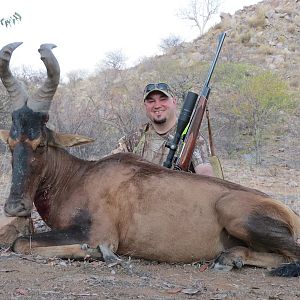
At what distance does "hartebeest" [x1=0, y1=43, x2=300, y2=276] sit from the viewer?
17.3 feet

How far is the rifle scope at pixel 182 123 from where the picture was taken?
6.70m

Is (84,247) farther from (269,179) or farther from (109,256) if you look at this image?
(269,179)

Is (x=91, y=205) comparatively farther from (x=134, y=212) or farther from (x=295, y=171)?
(x=295, y=171)

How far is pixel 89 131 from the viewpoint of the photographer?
623 inches

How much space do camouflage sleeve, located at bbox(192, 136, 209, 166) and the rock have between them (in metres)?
2.27

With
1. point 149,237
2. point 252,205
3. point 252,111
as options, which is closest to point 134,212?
point 149,237

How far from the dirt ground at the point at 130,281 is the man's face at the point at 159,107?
2437 millimetres

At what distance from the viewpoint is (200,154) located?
Answer: 7098 millimetres

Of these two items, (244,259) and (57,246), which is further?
(244,259)

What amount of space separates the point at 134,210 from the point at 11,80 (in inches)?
70.4

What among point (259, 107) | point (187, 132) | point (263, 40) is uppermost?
point (263, 40)

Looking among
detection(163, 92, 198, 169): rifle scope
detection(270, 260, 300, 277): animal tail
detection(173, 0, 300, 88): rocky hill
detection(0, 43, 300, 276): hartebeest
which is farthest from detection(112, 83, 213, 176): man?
detection(173, 0, 300, 88): rocky hill

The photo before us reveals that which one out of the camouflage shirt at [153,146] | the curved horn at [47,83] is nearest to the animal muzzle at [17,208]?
the curved horn at [47,83]

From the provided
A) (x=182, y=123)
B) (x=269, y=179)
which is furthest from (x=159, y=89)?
(x=269, y=179)
